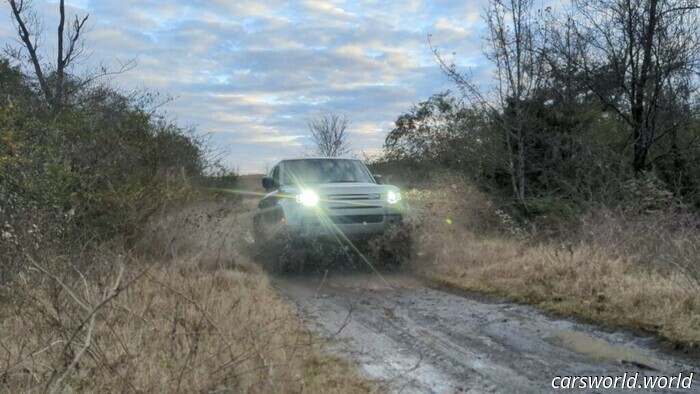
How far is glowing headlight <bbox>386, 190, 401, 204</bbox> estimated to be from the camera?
29.2 feet

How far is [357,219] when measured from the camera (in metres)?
8.62

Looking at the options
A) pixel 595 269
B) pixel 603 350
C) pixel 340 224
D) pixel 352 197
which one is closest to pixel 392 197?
pixel 352 197

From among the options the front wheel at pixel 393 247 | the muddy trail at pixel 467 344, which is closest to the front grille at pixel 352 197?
the front wheel at pixel 393 247

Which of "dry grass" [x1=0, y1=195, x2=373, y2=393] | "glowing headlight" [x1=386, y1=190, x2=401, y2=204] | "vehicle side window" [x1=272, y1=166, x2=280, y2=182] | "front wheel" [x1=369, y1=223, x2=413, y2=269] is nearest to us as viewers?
"dry grass" [x1=0, y1=195, x2=373, y2=393]

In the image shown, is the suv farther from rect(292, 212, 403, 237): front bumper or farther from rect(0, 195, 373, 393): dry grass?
rect(0, 195, 373, 393): dry grass

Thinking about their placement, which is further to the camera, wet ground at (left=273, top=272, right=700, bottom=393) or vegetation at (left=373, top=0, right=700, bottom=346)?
vegetation at (left=373, top=0, right=700, bottom=346)

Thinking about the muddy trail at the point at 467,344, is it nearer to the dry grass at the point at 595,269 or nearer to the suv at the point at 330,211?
the dry grass at the point at 595,269

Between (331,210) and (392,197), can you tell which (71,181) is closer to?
(331,210)

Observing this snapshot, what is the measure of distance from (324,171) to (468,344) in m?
5.50

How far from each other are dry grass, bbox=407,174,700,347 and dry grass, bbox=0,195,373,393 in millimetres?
3062

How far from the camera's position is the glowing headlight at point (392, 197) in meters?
8.91

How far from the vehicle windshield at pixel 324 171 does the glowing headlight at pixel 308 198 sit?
97cm

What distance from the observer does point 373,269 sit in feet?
30.0

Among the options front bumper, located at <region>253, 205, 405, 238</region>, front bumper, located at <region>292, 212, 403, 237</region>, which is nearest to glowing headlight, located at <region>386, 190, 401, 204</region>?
front bumper, located at <region>253, 205, 405, 238</region>
